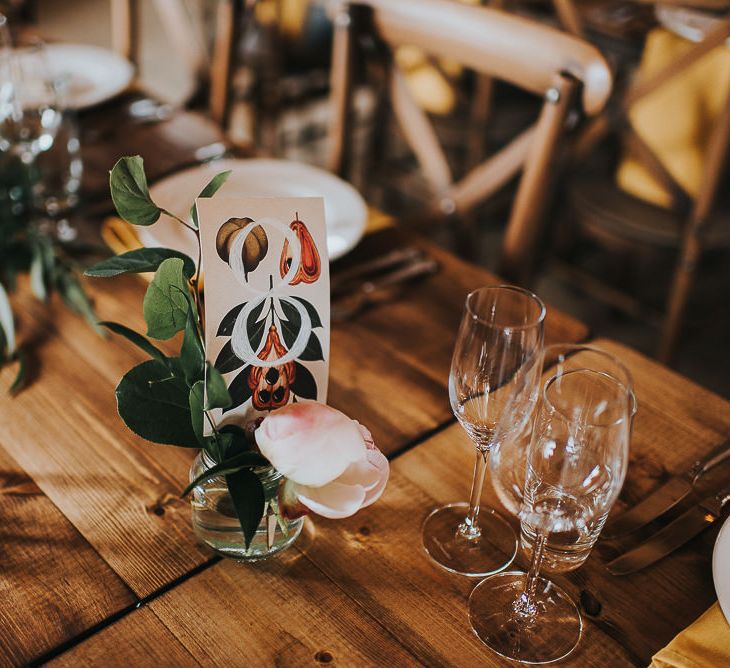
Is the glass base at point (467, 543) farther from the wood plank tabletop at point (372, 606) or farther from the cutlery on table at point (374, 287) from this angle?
the cutlery on table at point (374, 287)

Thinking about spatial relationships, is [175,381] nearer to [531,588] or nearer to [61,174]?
[531,588]

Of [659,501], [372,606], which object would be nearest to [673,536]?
[659,501]

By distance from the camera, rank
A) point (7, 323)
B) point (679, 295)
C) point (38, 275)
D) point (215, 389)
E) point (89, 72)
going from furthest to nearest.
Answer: point (679, 295)
point (89, 72)
point (38, 275)
point (7, 323)
point (215, 389)

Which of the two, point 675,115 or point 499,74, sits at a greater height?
point 499,74

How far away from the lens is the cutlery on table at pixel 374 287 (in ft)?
3.66

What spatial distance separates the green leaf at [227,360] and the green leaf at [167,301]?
39mm

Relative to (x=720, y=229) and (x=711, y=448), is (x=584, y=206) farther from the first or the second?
(x=711, y=448)

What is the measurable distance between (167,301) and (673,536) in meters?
0.53

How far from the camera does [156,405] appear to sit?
0.70 metres

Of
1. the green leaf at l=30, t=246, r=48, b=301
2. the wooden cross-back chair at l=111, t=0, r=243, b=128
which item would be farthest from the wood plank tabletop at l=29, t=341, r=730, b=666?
the wooden cross-back chair at l=111, t=0, r=243, b=128

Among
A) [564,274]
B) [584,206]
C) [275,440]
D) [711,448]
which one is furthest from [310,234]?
[564,274]

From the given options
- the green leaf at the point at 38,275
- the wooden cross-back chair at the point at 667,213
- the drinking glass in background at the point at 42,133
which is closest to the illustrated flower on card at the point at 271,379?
the green leaf at the point at 38,275

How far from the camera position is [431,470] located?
879 mm

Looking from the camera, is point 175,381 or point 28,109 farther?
point 28,109
